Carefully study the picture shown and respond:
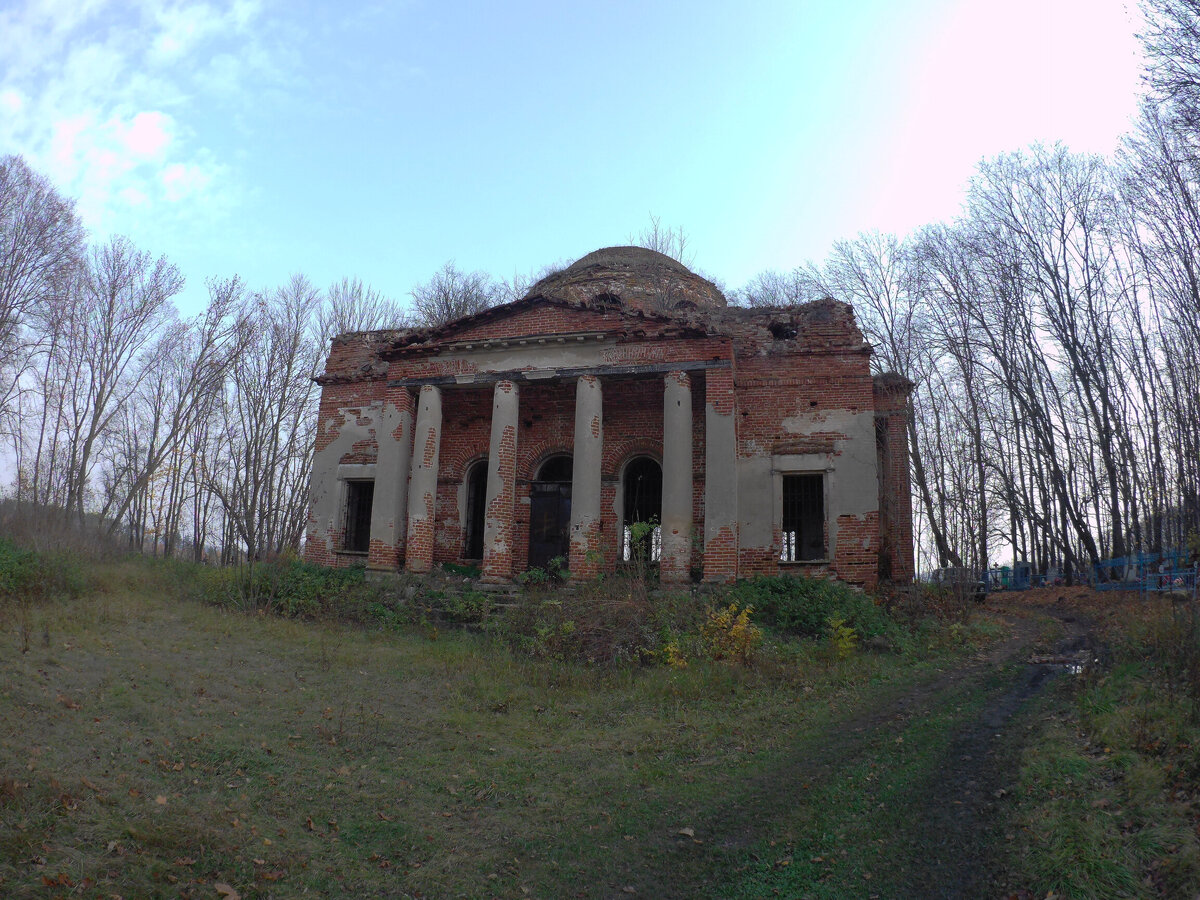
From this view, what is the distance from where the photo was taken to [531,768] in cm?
712

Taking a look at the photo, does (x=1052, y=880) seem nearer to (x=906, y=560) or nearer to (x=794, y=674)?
(x=794, y=674)

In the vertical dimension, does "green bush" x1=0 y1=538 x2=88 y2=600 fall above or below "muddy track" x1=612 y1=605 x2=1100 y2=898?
above

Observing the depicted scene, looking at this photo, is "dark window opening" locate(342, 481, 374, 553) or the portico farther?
"dark window opening" locate(342, 481, 374, 553)

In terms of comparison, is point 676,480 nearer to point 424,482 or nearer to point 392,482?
point 424,482

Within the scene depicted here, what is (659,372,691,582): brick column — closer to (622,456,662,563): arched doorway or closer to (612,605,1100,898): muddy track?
(622,456,662,563): arched doorway

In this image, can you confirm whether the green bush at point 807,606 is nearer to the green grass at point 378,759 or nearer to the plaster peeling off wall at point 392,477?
the green grass at point 378,759

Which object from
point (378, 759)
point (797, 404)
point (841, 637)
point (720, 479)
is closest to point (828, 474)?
point (797, 404)

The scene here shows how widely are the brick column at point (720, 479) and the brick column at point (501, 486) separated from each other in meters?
4.23

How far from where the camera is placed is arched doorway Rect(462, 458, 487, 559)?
18.0 metres

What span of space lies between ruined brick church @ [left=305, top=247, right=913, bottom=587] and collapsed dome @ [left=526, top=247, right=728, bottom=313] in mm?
2190

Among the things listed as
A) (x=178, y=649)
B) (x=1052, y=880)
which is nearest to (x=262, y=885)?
(x=1052, y=880)

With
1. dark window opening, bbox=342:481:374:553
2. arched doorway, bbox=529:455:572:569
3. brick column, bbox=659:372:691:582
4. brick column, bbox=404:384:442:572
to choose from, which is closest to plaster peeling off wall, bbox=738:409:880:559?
brick column, bbox=659:372:691:582

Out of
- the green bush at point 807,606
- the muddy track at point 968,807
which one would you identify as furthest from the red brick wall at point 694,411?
the muddy track at point 968,807

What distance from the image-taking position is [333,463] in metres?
18.9
